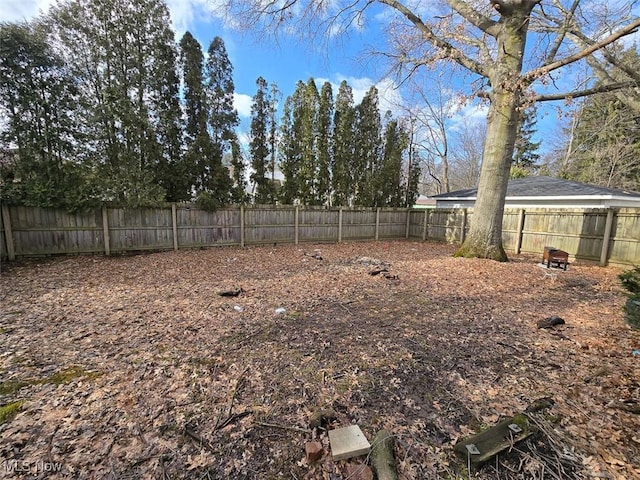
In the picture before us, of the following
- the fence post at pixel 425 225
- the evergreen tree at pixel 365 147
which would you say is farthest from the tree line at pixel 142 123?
the fence post at pixel 425 225

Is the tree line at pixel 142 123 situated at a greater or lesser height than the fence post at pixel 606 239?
greater

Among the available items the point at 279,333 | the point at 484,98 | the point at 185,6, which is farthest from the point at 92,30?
the point at 484,98

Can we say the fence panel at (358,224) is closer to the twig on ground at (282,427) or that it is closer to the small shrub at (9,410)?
the twig on ground at (282,427)

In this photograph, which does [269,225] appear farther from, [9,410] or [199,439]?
[199,439]

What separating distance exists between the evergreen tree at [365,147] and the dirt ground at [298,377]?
9.77 m

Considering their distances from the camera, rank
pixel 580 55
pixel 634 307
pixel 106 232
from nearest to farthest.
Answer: pixel 634 307, pixel 580 55, pixel 106 232

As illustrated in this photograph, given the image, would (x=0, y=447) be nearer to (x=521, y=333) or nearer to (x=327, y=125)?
(x=521, y=333)

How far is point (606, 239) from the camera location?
746cm

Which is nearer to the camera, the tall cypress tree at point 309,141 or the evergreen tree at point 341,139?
the tall cypress tree at point 309,141

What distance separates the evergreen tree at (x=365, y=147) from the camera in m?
14.2

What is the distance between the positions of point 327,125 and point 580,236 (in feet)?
34.4

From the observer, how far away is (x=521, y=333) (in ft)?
10.8

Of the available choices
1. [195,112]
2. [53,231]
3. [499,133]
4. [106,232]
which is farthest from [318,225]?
[53,231]

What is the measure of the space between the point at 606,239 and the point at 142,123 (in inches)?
536
